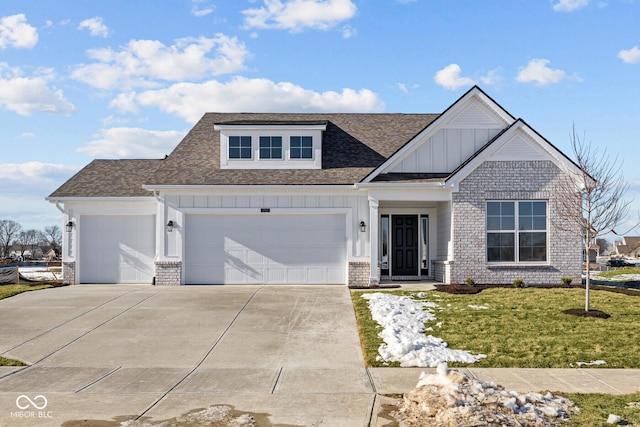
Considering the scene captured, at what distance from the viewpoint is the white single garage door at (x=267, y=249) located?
63.8 ft

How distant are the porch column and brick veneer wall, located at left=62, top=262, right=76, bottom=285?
10.3 m

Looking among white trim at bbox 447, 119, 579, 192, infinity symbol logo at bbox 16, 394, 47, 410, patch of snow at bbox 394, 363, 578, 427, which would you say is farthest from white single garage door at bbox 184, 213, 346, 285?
patch of snow at bbox 394, 363, 578, 427

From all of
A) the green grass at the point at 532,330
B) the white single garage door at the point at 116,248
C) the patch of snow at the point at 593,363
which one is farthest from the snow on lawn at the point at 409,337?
the white single garage door at the point at 116,248

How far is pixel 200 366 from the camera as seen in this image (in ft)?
33.8

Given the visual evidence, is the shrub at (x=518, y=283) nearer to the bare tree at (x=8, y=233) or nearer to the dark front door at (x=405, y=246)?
the dark front door at (x=405, y=246)

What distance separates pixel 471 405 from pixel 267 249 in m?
12.9

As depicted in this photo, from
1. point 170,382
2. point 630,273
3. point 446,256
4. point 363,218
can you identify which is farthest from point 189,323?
point 630,273

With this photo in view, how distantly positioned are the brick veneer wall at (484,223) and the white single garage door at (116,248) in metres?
10.5

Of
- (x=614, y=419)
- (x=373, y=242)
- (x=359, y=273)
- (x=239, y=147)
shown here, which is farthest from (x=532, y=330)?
(x=239, y=147)

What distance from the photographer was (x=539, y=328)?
40.9 ft

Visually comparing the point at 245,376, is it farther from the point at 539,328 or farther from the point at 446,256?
the point at 446,256

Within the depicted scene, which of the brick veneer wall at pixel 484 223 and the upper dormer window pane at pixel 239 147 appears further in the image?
the upper dormer window pane at pixel 239 147

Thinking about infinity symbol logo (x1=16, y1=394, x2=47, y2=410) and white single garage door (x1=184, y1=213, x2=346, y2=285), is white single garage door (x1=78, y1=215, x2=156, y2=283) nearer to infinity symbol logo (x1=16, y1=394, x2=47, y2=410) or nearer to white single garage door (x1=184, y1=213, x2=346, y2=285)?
white single garage door (x1=184, y1=213, x2=346, y2=285)

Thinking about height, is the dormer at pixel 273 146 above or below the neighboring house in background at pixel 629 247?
above
